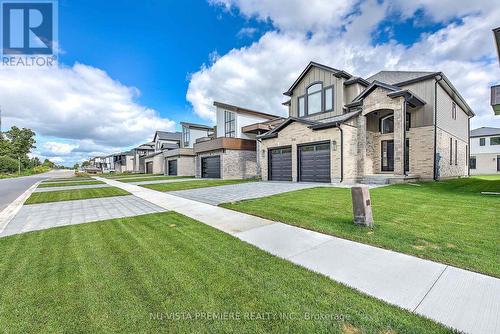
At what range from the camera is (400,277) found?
3072 mm

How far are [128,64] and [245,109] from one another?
13074 millimetres

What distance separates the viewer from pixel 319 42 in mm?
16016

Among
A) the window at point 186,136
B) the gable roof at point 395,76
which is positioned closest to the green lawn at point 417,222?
the gable roof at point 395,76

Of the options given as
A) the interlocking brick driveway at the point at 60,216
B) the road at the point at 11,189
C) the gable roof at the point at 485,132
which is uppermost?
the gable roof at the point at 485,132

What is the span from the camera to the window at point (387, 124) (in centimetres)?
1672

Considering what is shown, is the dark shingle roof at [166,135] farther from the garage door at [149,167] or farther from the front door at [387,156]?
the front door at [387,156]

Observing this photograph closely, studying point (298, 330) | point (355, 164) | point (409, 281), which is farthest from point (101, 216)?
point (355, 164)

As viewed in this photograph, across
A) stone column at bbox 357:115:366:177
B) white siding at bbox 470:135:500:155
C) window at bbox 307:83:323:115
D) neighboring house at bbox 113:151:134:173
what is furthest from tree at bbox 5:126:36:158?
white siding at bbox 470:135:500:155

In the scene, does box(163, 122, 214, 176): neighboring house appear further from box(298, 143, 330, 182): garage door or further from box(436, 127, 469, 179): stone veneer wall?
box(436, 127, 469, 179): stone veneer wall

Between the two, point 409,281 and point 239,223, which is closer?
point 409,281

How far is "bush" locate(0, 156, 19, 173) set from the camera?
154 feet

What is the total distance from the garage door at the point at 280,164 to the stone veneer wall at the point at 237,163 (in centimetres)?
509

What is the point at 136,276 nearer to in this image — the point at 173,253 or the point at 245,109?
the point at 173,253

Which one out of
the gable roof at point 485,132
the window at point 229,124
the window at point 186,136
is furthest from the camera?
the window at point 186,136
